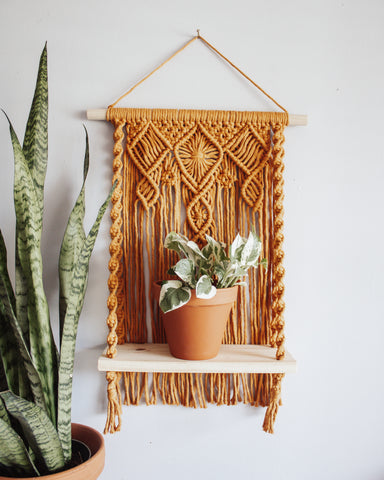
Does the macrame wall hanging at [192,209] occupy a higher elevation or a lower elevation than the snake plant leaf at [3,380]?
higher

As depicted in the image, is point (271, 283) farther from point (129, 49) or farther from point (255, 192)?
point (129, 49)

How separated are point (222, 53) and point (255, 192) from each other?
14.3 inches

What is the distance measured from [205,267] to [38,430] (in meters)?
A: 0.44

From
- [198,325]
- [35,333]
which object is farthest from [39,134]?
[198,325]

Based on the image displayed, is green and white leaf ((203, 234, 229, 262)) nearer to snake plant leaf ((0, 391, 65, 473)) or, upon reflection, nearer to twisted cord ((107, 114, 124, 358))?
twisted cord ((107, 114, 124, 358))

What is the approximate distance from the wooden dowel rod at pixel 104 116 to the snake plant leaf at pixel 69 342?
0.90 ft

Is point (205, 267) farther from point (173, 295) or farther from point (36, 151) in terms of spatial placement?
point (36, 151)

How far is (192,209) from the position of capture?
0.91 m

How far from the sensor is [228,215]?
2.99 ft

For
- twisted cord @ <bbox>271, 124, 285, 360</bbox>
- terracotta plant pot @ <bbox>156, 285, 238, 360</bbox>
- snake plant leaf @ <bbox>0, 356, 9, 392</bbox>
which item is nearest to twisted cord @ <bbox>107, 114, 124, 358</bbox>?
terracotta plant pot @ <bbox>156, 285, 238, 360</bbox>

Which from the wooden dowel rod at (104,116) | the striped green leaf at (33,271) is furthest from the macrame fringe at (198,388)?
the wooden dowel rod at (104,116)

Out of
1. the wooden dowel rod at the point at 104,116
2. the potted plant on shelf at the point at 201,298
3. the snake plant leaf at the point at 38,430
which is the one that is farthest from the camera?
the wooden dowel rod at the point at 104,116

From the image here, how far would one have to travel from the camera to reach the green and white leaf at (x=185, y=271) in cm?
75

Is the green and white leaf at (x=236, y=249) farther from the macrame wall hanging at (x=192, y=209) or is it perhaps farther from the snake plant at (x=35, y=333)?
the snake plant at (x=35, y=333)
